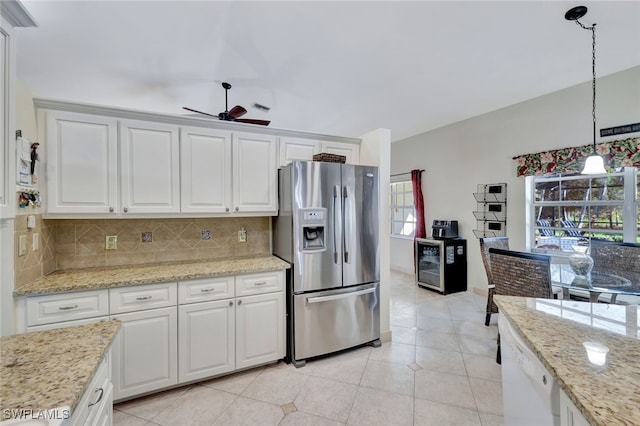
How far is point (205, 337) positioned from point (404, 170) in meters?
4.92

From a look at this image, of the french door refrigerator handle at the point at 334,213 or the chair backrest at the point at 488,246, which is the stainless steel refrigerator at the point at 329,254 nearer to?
the french door refrigerator handle at the point at 334,213

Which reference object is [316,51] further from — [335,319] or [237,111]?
[335,319]

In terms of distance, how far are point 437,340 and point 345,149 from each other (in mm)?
2265

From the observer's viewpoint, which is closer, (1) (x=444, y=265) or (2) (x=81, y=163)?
(2) (x=81, y=163)

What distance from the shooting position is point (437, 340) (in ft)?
9.45

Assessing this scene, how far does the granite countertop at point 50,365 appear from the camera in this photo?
0.73 m

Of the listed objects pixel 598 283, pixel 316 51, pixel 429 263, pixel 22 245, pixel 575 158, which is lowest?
pixel 429 263

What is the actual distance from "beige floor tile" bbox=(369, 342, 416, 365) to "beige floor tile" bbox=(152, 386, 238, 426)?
1.33 metres

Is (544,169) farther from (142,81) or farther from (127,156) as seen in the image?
(142,81)

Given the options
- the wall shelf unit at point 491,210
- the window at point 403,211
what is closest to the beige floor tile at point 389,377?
the wall shelf unit at point 491,210

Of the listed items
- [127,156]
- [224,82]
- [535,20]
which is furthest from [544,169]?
[127,156]

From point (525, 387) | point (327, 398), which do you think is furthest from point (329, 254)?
point (525, 387)

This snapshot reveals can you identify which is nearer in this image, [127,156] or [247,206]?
[127,156]

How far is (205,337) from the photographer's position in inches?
84.0
